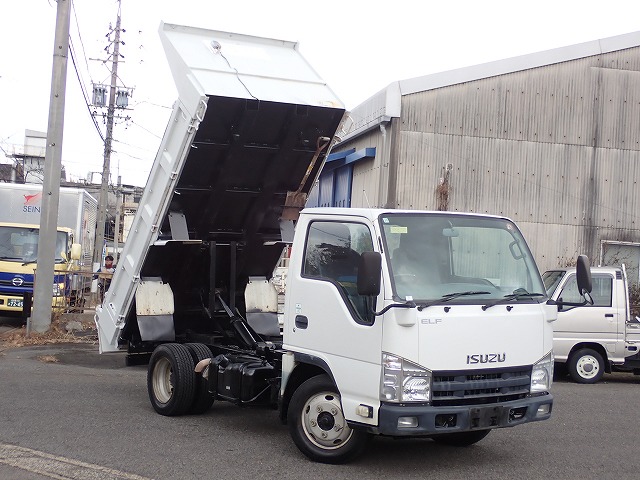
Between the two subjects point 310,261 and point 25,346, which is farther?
point 25,346

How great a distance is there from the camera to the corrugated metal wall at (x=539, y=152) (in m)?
20.5

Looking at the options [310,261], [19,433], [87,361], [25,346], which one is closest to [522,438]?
[310,261]

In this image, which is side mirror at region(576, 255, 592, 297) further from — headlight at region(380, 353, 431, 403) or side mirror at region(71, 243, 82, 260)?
side mirror at region(71, 243, 82, 260)

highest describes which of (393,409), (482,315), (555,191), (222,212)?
(555,191)

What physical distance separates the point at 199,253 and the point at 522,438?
14.2 ft

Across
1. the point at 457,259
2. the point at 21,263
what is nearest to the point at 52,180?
the point at 21,263

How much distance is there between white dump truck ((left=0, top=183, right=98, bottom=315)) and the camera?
59.8 ft

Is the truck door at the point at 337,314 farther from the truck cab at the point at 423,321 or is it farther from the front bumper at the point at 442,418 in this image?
the front bumper at the point at 442,418

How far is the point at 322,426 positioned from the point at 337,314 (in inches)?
39.8

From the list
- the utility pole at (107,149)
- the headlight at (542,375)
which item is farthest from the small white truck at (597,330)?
the utility pole at (107,149)

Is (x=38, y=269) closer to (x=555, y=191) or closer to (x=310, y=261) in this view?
(x=310, y=261)

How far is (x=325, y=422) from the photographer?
22.8ft

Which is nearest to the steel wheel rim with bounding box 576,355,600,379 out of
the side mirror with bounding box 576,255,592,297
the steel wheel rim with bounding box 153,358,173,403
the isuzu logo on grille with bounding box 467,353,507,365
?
the side mirror with bounding box 576,255,592,297

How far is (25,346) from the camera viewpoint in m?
15.0
